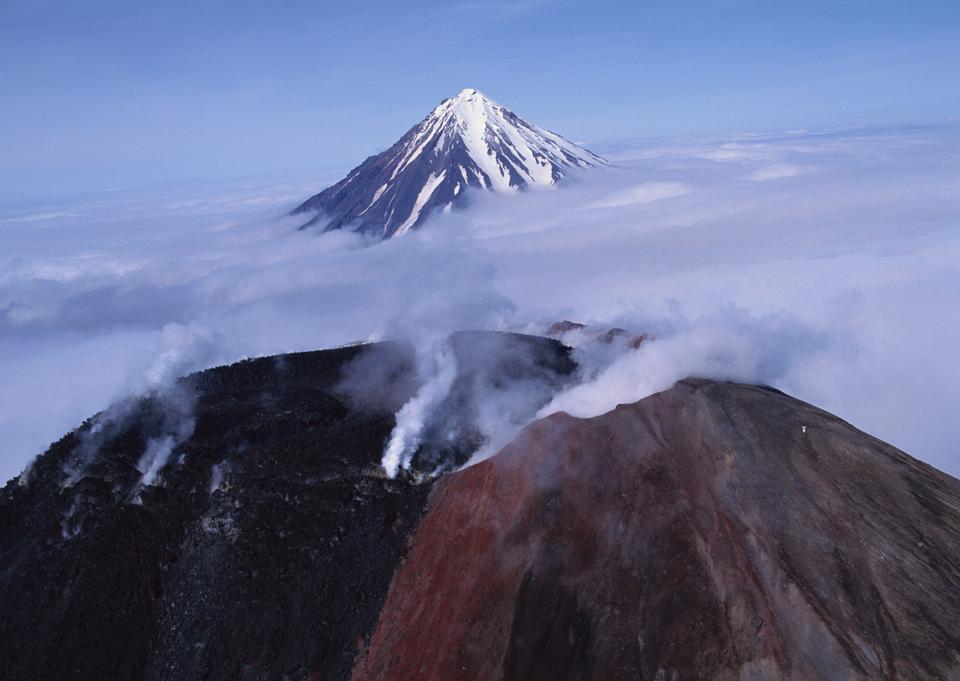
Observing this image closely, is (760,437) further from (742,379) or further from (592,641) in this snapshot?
(592,641)

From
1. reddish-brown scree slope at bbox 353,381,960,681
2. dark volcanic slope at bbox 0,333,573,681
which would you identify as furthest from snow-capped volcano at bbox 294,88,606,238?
reddish-brown scree slope at bbox 353,381,960,681

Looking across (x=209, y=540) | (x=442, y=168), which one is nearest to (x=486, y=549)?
(x=209, y=540)

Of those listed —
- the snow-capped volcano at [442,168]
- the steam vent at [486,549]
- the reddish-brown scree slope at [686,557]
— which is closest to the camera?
the reddish-brown scree slope at [686,557]

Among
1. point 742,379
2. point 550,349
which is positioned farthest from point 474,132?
point 742,379

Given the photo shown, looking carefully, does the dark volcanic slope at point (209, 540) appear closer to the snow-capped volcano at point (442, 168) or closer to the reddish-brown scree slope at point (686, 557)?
the reddish-brown scree slope at point (686, 557)

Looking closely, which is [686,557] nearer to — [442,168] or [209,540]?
[209,540]

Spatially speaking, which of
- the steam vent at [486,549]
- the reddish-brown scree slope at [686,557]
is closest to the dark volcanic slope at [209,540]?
the steam vent at [486,549]
